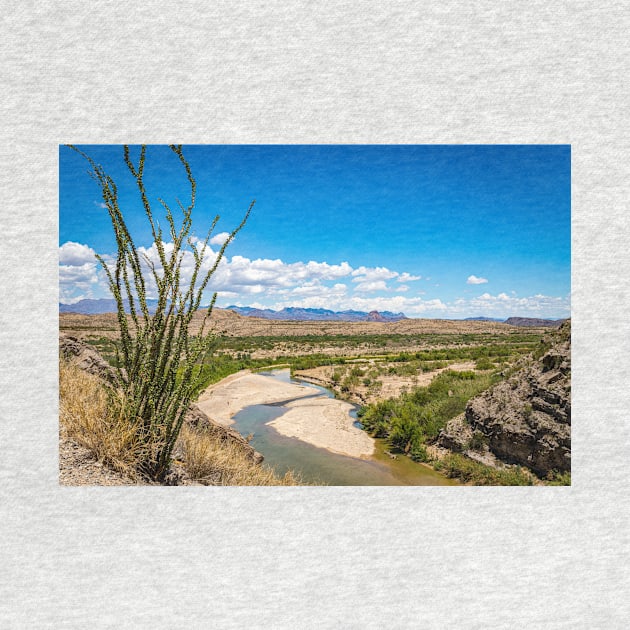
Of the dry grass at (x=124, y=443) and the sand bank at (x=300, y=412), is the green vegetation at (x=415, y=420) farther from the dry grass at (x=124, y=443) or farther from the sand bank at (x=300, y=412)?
the dry grass at (x=124, y=443)

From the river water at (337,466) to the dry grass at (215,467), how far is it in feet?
1.70

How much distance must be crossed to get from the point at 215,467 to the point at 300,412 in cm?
288

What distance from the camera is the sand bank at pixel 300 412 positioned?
15.1 ft

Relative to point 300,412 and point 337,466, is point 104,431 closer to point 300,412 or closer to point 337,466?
point 337,466

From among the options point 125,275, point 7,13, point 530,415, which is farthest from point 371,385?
point 7,13

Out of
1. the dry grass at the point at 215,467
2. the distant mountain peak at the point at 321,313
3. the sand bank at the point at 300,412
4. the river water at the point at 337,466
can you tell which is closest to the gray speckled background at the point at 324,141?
the dry grass at the point at 215,467

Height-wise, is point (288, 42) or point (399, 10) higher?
point (399, 10)

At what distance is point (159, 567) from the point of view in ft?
8.48

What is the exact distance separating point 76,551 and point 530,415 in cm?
366

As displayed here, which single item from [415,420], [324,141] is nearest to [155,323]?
[324,141]

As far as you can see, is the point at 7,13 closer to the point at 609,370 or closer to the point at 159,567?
the point at 159,567

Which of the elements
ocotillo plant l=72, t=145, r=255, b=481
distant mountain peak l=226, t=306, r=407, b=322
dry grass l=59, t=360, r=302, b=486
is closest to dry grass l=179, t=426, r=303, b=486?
dry grass l=59, t=360, r=302, b=486

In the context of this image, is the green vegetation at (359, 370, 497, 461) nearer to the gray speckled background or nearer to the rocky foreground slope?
the rocky foreground slope

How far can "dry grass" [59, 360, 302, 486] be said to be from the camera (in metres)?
2.72
